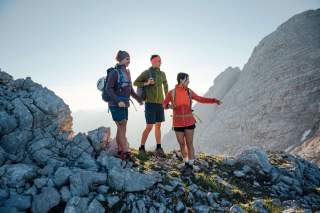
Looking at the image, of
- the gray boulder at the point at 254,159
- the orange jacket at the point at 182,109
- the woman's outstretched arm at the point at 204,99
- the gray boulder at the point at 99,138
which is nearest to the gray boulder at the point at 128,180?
the gray boulder at the point at 99,138

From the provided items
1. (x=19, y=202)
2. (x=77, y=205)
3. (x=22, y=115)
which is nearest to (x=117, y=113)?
(x=22, y=115)

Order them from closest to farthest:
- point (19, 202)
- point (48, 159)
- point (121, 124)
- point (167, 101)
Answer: point (19, 202)
point (48, 159)
point (121, 124)
point (167, 101)

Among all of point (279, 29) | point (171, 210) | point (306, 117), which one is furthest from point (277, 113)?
point (171, 210)

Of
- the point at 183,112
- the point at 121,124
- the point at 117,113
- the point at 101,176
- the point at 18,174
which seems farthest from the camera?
the point at 183,112

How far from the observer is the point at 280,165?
9.67 meters

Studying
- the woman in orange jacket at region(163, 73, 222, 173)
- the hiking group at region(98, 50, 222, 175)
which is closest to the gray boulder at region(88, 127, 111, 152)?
the hiking group at region(98, 50, 222, 175)

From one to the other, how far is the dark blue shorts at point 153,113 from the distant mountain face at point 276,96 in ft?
79.7

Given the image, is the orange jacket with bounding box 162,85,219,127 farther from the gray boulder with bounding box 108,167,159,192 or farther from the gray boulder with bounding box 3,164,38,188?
the gray boulder with bounding box 3,164,38,188

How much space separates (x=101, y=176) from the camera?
602cm

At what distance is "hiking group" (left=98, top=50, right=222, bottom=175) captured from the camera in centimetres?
752

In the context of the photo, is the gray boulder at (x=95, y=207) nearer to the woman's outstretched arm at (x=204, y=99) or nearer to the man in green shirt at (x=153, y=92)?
the man in green shirt at (x=153, y=92)

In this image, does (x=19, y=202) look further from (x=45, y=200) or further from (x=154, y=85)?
(x=154, y=85)

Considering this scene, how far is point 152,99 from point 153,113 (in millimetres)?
466

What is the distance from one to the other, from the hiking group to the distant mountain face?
24.4 meters
